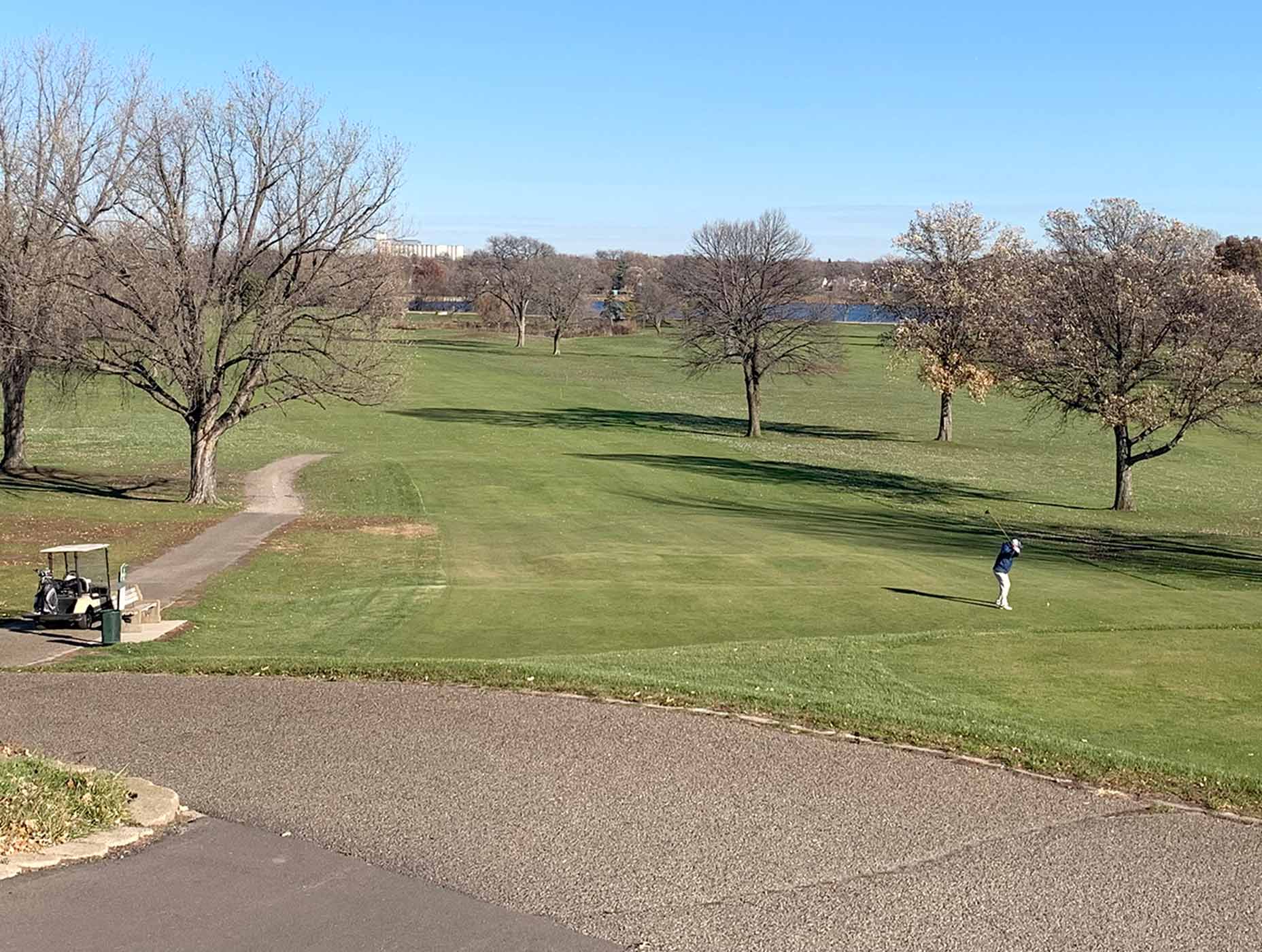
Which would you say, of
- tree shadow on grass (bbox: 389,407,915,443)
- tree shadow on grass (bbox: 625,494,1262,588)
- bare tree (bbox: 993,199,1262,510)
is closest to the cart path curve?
tree shadow on grass (bbox: 625,494,1262,588)

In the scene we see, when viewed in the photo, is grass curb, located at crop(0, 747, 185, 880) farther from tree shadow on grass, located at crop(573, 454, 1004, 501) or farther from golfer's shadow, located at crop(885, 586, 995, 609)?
tree shadow on grass, located at crop(573, 454, 1004, 501)

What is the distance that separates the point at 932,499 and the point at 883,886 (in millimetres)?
42187

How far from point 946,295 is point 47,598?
5336 centimetres

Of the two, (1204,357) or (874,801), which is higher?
(1204,357)

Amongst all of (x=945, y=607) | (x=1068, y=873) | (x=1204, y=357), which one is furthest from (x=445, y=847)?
(x=1204, y=357)

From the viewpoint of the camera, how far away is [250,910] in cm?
1007

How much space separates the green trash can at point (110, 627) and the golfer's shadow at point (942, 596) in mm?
15624

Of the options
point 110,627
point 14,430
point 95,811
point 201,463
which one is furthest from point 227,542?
point 95,811

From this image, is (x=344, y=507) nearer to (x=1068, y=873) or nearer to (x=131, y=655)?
(x=131, y=655)

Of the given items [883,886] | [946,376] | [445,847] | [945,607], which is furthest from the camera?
[946,376]

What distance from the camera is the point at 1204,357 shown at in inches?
1750

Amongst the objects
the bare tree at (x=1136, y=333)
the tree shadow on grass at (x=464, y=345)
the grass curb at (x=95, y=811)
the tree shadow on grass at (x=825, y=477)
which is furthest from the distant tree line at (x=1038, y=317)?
the grass curb at (x=95, y=811)

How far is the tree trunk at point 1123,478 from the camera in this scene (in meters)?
49.2

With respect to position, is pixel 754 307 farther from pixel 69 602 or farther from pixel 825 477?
pixel 69 602
